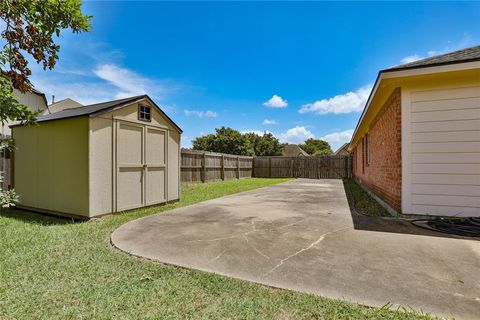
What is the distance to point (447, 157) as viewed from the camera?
Answer: 185 inches

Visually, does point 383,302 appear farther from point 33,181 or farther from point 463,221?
point 33,181

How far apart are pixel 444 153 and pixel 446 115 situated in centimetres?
77

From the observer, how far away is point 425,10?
5.89m

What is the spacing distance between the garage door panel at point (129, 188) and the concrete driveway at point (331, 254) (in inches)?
35.7

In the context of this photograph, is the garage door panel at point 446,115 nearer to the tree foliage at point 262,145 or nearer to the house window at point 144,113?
the house window at point 144,113

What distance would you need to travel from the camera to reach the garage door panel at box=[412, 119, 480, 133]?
4.55 m

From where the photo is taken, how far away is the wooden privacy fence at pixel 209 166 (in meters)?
11.7

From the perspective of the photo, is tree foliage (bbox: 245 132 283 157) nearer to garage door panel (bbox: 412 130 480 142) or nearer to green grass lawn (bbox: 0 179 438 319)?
garage door panel (bbox: 412 130 480 142)

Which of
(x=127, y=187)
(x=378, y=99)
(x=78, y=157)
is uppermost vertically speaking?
(x=378, y=99)

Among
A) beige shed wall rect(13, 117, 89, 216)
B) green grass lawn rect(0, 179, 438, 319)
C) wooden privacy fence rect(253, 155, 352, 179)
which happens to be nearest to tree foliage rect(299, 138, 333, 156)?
wooden privacy fence rect(253, 155, 352, 179)

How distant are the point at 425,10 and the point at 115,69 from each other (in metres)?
9.57

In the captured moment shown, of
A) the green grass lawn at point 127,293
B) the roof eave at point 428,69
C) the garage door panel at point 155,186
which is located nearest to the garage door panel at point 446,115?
the roof eave at point 428,69

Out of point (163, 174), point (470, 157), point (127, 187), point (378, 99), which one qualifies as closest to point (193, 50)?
point (163, 174)

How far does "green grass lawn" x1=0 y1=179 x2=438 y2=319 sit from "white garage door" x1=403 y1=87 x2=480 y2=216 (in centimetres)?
402
